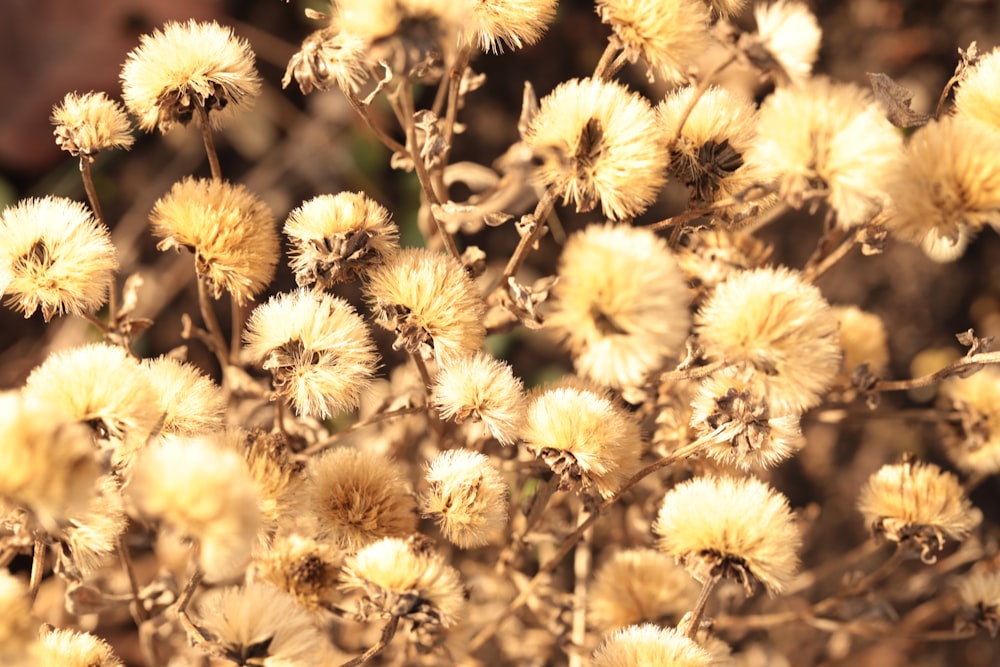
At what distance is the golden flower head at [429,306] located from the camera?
728mm

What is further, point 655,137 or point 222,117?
point 222,117

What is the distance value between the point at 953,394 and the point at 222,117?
0.86 meters

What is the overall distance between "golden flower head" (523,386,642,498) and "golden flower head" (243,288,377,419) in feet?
0.48

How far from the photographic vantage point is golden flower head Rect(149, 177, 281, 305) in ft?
2.48

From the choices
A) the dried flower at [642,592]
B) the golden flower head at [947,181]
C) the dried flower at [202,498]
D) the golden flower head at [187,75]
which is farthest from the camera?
the dried flower at [642,592]

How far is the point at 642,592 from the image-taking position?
3.04 ft

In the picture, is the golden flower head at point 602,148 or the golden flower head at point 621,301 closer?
the golden flower head at point 621,301

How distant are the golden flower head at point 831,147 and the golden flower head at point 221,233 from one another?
1.40 feet

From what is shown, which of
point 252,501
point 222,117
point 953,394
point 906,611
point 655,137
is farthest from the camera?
point 906,611

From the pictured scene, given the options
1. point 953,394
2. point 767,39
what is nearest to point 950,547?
point 953,394

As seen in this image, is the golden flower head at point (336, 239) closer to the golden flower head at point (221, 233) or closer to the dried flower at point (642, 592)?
the golden flower head at point (221, 233)

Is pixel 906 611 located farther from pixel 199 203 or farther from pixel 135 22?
pixel 135 22

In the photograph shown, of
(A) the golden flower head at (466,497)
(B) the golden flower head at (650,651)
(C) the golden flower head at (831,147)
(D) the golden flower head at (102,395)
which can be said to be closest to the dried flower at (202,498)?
(D) the golden flower head at (102,395)

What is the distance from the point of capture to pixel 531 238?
804 millimetres
